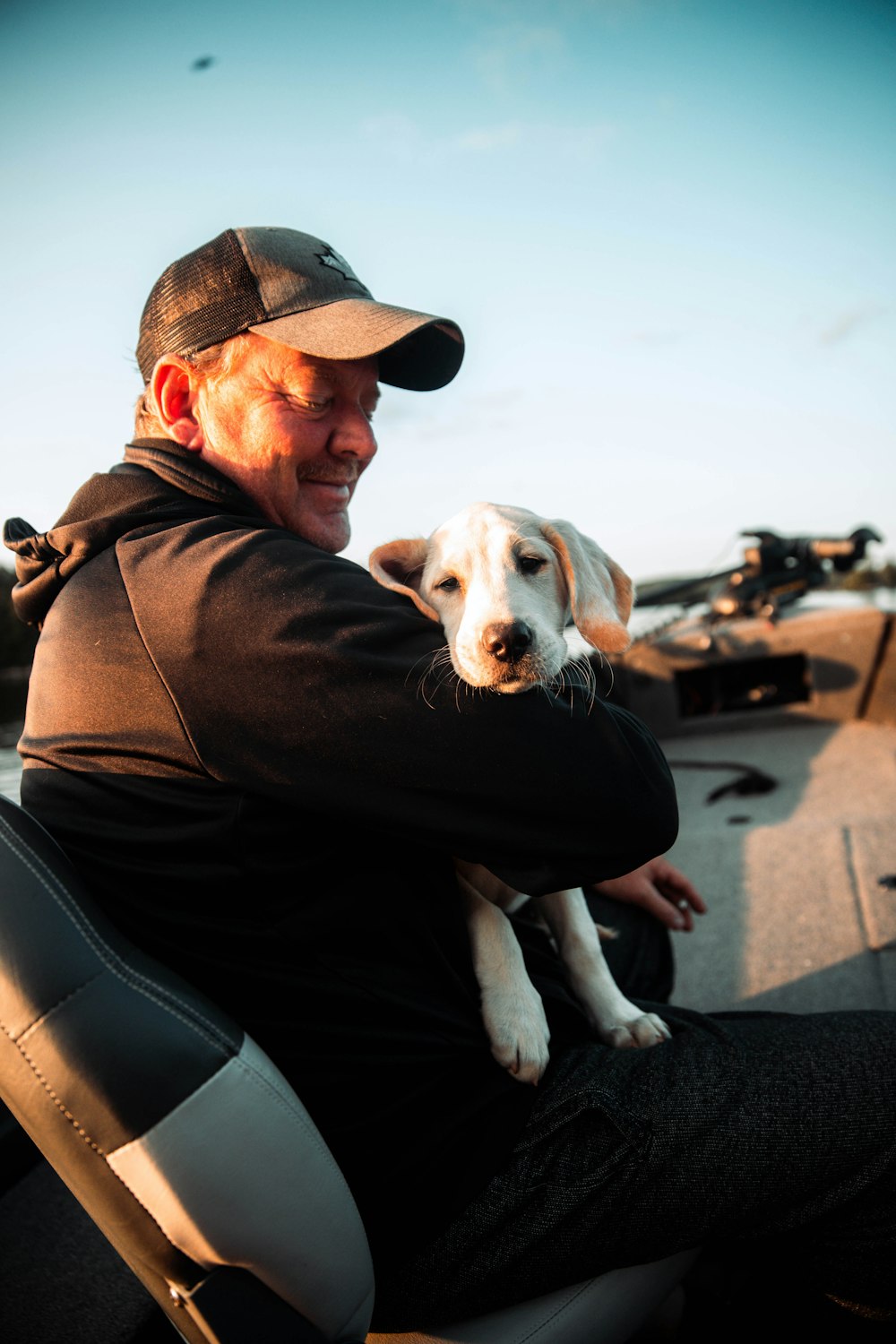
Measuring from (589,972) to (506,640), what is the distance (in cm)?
84

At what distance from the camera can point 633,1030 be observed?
68.1 inches

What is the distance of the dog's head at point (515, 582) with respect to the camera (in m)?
1.55

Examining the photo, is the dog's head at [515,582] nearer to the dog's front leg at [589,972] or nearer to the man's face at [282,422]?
the man's face at [282,422]

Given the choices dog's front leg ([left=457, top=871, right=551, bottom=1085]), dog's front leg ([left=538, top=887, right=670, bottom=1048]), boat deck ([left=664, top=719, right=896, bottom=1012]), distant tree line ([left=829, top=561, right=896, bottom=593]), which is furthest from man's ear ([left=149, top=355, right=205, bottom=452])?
distant tree line ([left=829, top=561, right=896, bottom=593])

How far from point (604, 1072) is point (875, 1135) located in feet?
1.53

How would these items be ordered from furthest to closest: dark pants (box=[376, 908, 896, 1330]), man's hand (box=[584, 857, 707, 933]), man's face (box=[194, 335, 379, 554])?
man's hand (box=[584, 857, 707, 933])
man's face (box=[194, 335, 379, 554])
dark pants (box=[376, 908, 896, 1330])

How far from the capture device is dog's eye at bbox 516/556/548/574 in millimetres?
1875

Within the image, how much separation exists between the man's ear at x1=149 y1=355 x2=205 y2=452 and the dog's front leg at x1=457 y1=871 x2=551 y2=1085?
3.58 ft

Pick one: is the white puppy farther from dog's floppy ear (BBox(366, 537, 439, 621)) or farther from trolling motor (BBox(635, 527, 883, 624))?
trolling motor (BBox(635, 527, 883, 624))

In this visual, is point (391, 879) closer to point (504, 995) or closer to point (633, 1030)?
point (504, 995)

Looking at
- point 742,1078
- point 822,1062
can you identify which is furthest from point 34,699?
point 822,1062

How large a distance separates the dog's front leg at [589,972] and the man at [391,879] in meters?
0.22

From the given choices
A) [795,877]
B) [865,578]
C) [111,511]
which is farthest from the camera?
[865,578]

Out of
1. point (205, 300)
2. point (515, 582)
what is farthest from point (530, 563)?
point (205, 300)
